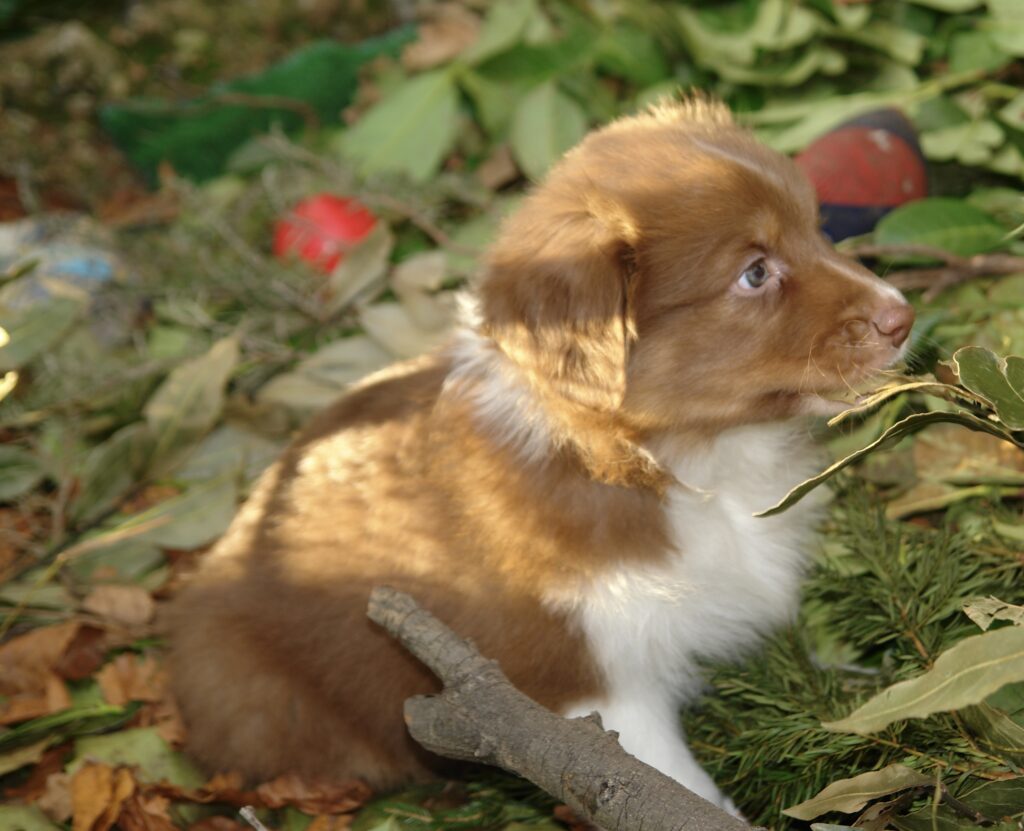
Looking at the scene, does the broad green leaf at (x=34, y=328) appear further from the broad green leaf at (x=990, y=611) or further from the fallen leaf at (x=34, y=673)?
the broad green leaf at (x=990, y=611)

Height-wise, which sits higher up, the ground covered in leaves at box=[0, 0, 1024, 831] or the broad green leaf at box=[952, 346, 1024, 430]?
the broad green leaf at box=[952, 346, 1024, 430]

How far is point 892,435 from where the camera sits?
8.23 feet

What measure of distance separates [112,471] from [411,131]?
8.19ft

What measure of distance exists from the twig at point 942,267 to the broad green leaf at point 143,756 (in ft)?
9.08

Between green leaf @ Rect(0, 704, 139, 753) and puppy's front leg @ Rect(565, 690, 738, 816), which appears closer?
puppy's front leg @ Rect(565, 690, 738, 816)

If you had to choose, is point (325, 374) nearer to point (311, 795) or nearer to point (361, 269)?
point (361, 269)

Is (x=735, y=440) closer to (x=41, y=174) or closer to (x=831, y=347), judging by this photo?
(x=831, y=347)

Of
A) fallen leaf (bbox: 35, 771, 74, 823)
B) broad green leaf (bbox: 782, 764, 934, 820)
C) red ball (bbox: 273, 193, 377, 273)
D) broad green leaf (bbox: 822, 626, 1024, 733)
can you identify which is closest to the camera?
broad green leaf (bbox: 822, 626, 1024, 733)

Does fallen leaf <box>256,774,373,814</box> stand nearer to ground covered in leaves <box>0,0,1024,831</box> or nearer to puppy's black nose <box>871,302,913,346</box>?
ground covered in leaves <box>0,0,1024,831</box>

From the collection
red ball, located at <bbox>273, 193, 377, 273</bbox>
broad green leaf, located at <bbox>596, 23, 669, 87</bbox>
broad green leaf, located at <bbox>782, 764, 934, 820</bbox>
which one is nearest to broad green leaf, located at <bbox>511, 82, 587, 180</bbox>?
broad green leaf, located at <bbox>596, 23, 669, 87</bbox>

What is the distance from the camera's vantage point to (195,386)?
14.9 ft

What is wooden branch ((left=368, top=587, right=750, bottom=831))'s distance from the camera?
7.52 feet

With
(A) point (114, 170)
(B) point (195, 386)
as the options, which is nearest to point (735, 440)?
(B) point (195, 386)

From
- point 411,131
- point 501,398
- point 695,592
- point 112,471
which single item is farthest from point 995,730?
point 411,131
